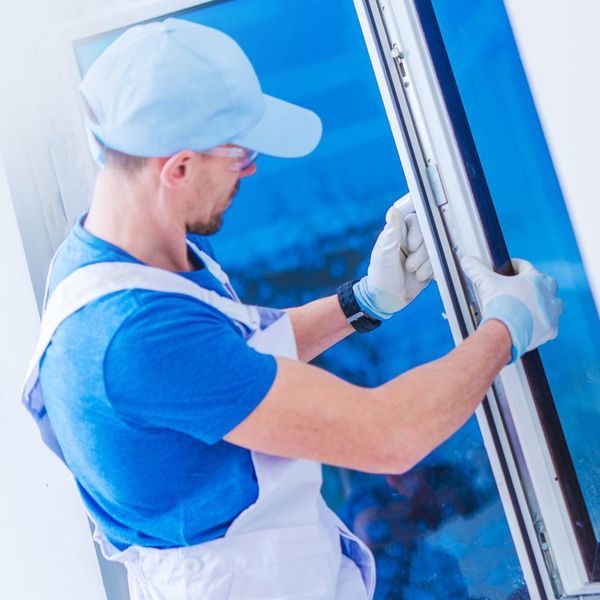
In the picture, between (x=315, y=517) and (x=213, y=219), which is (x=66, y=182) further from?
(x=315, y=517)

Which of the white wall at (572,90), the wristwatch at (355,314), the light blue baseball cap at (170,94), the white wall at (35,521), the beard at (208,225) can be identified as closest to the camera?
the white wall at (572,90)

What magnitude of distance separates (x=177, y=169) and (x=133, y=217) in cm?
12

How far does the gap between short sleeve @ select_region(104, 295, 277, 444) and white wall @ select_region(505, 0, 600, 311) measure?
1.71 ft

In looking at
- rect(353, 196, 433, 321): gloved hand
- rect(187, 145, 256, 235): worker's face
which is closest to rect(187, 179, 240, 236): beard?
rect(187, 145, 256, 235): worker's face

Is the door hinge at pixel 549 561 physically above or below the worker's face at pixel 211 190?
below

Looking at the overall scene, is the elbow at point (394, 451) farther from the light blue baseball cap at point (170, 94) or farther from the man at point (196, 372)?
the light blue baseball cap at point (170, 94)

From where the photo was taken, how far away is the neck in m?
1.23

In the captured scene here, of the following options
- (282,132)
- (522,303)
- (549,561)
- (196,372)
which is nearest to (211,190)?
(282,132)

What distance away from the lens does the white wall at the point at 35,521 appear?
181cm

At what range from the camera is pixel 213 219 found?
1.29 m

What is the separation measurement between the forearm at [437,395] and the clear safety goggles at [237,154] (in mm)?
498

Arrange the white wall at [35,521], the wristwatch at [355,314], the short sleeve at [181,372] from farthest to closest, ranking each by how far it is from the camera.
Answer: the white wall at [35,521] → the wristwatch at [355,314] → the short sleeve at [181,372]

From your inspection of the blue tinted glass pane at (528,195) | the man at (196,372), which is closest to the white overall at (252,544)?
the man at (196,372)

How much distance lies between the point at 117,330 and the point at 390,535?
1023 millimetres
